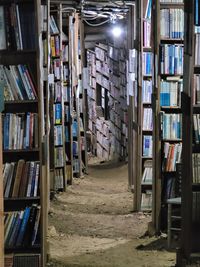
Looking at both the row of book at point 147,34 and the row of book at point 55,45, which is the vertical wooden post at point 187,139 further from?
the row of book at point 55,45

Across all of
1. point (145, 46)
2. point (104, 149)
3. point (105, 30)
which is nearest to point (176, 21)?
point (145, 46)

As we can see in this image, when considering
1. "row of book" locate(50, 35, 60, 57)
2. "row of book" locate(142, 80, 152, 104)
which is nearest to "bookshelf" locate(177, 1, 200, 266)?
"row of book" locate(142, 80, 152, 104)

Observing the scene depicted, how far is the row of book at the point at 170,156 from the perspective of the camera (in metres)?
5.74

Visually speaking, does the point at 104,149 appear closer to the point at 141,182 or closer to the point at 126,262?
the point at 141,182

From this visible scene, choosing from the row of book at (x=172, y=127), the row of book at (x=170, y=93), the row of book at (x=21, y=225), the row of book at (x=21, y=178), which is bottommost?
→ the row of book at (x=21, y=225)

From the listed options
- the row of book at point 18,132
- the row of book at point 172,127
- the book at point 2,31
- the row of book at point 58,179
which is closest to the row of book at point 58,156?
the row of book at point 58,179

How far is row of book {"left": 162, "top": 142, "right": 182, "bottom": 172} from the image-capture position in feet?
18.8

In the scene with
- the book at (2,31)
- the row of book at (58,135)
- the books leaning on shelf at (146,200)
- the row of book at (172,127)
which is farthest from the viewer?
the row of book at (58,135)

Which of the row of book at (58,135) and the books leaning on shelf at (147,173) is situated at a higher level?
the row of book at (58,135)

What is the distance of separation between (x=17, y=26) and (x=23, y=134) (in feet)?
2.71

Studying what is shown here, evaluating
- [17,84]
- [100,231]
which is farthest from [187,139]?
[100,231]

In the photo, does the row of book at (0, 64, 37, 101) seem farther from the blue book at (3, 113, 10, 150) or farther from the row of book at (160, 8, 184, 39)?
the row of book at (160, 8, 184, 39)

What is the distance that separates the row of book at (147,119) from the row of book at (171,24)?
1.23m

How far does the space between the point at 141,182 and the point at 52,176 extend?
184 cm
